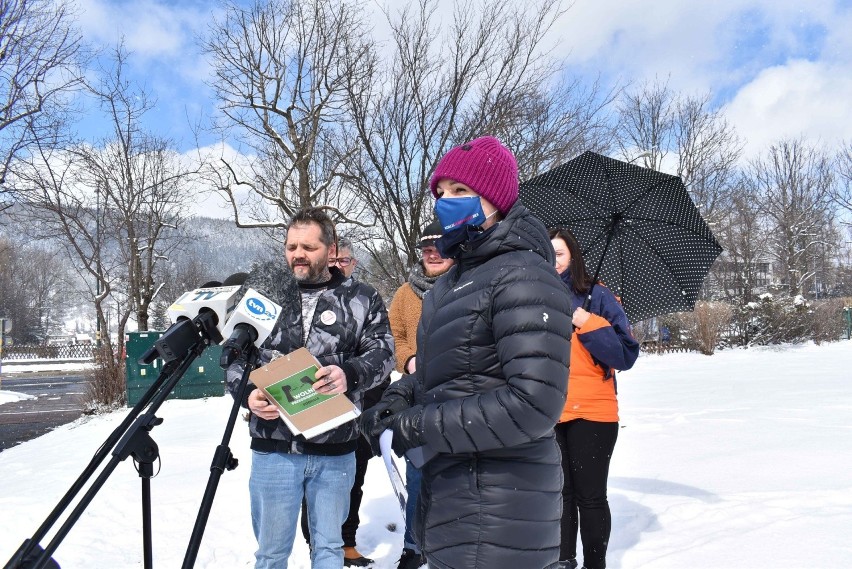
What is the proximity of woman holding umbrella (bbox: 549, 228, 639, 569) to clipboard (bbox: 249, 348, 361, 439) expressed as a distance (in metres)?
1.26

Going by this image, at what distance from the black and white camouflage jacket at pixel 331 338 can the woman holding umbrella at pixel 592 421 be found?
103cm

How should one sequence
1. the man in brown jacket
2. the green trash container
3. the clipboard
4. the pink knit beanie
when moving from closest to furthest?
the pink knit beanie, the clipboard, the man in brown jacket, the green trash container

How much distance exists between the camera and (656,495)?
4738 millimetres

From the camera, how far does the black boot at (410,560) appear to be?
3623mm

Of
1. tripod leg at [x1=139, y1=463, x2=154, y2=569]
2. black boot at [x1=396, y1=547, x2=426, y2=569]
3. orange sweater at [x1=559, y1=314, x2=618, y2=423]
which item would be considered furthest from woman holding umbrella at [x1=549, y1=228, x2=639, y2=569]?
tripod leg at [x1=139, y1=463, x2=154, y2=569]

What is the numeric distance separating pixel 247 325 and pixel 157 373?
11.6 m

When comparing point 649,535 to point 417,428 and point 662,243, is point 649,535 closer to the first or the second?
point 662,243

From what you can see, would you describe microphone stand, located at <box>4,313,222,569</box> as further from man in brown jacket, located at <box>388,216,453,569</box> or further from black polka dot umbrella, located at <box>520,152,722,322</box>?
black polka dot umbrella, located at <box>520,152,722,322</box>

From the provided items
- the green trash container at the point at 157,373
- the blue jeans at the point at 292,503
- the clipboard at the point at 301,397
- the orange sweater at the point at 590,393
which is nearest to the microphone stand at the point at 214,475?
the clipboard at the point at 301,397

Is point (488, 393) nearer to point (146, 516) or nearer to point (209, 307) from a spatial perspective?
point (209, 307)

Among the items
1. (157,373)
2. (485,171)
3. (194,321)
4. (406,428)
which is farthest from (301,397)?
(157,373)

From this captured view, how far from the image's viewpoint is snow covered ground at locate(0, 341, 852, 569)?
3.70m

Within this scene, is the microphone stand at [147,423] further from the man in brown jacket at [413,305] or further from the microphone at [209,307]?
the man in brown jacket at [413,305]

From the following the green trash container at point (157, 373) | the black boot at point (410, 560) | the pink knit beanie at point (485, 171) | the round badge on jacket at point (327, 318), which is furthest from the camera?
the green trash container at point (157, 373)
